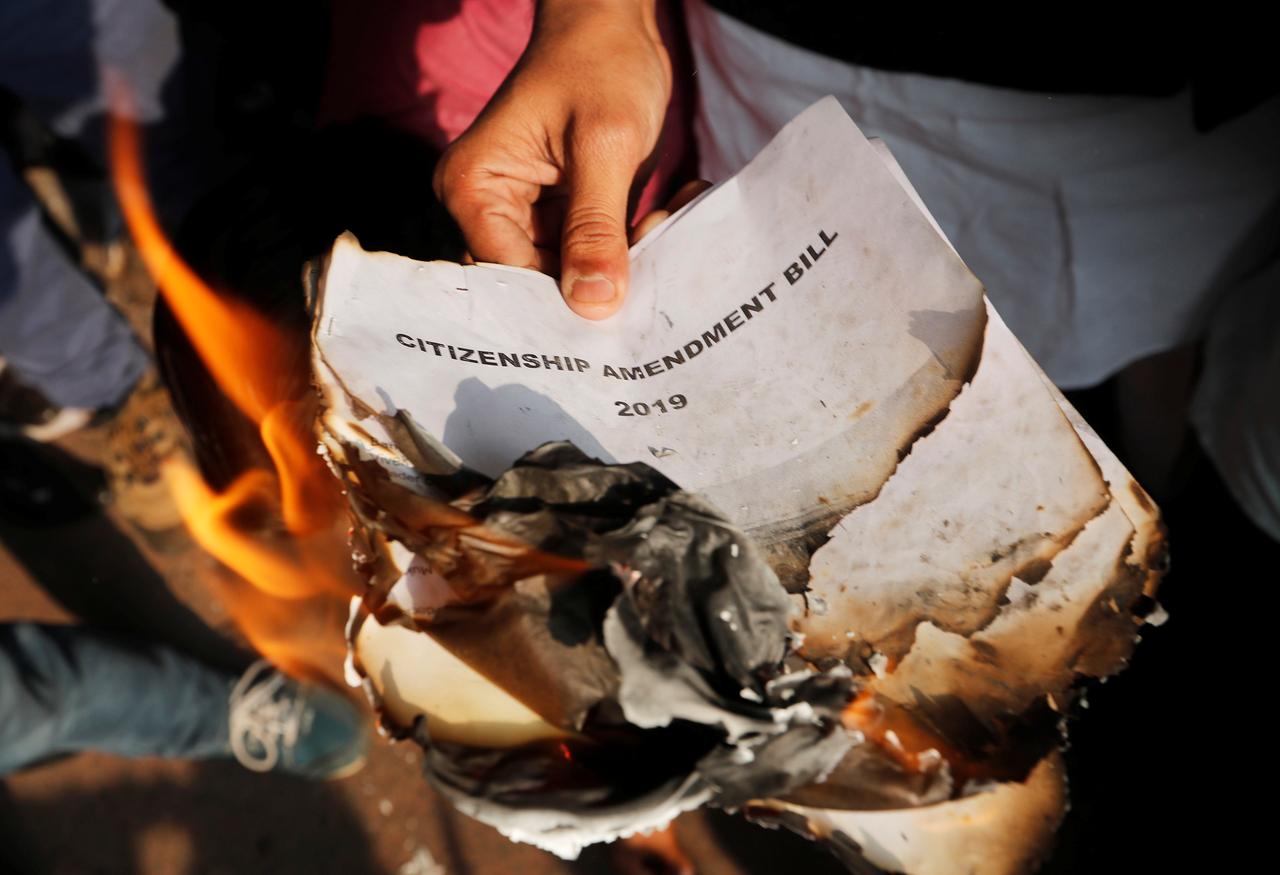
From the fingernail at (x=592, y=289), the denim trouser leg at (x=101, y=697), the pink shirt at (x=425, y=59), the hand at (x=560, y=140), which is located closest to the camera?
the fingernail at (x=592, y=289)

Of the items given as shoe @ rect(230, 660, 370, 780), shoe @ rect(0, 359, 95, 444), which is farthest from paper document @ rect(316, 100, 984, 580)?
shoe @ rect(0, 359, 95, 444)

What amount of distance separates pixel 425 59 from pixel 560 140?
0.36 m

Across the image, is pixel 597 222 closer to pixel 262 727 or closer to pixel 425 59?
pixel 425 59

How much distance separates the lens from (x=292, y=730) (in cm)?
167

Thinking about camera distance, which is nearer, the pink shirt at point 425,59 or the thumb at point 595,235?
the thumb at point 595,235

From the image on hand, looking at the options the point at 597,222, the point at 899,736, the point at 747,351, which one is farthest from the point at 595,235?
the point at 899,736

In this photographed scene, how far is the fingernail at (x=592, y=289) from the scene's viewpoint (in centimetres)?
71

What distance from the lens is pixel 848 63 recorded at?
105 cm

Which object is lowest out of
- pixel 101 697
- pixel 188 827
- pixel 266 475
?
pixel 188 827

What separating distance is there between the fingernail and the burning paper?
0.08ft

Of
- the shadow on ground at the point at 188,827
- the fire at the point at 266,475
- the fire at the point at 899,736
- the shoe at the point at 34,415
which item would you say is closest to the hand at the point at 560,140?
the fire at the point at 266,475

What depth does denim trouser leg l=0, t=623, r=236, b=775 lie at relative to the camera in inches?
54.8

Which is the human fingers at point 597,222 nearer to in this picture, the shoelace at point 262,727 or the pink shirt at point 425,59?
the pink shirt at point 425,59

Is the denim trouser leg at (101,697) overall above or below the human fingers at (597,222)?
below
